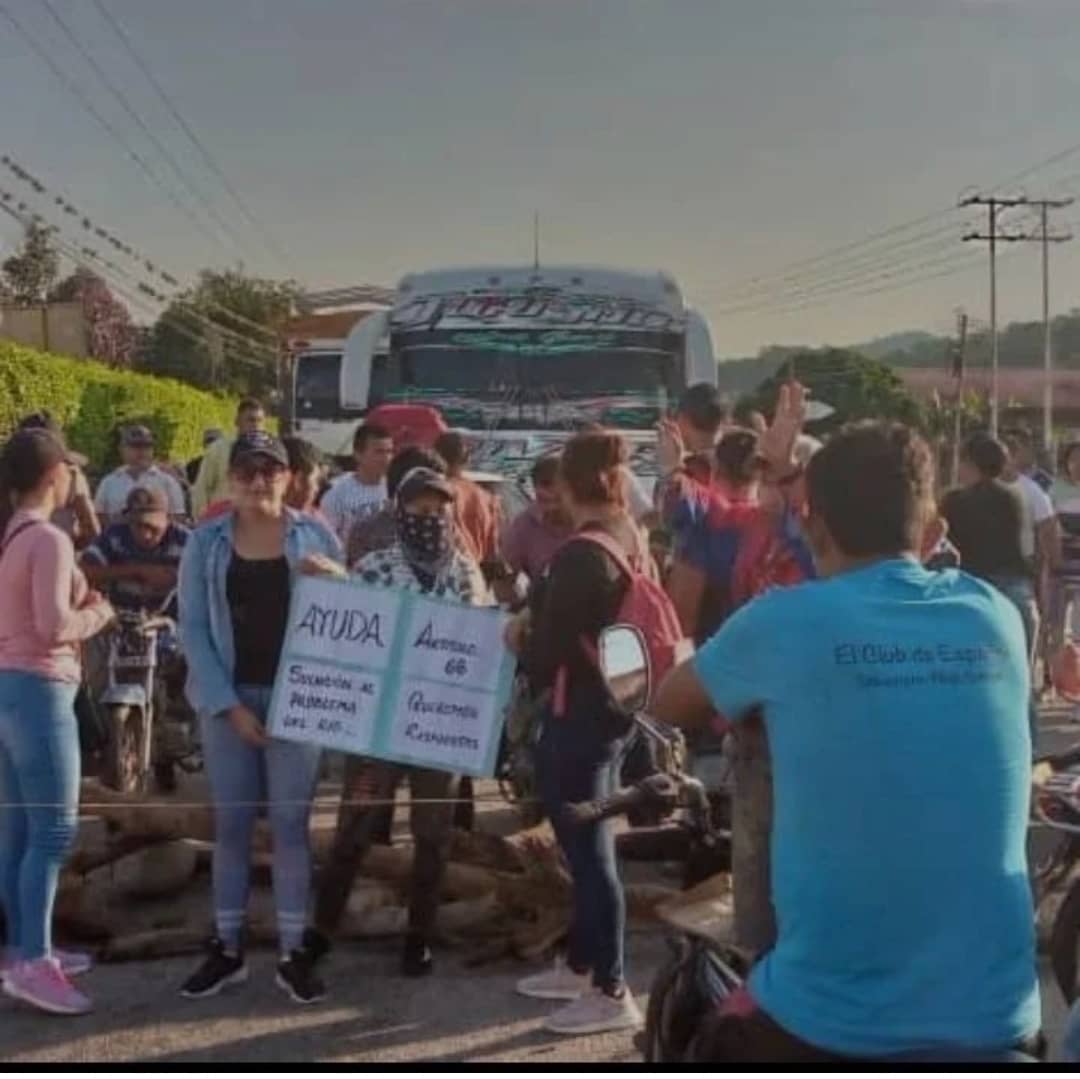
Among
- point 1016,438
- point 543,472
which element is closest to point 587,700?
point 543,472

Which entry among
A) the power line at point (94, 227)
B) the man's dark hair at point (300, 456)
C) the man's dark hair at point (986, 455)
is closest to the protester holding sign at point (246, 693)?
the power line at point (94, 227)

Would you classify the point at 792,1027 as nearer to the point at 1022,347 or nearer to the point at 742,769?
the point at 742,769

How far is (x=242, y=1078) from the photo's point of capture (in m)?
4.07

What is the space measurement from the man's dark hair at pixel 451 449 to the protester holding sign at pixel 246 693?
2.05m

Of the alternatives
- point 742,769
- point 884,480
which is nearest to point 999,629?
point 884,480

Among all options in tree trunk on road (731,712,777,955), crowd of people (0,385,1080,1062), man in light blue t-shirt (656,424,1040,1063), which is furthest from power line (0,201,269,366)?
man in light blue t-shirt (656,424,1040,1063)

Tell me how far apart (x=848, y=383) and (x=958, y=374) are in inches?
31.5

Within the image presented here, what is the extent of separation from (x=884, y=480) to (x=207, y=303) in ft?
15.5

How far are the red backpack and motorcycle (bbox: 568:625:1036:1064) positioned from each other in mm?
123

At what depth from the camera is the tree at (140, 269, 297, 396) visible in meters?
6.57

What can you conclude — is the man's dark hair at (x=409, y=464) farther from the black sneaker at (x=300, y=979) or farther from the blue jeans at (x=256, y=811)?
the black sneaker at (x=300, y=979)

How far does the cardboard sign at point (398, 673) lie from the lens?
16.3ft

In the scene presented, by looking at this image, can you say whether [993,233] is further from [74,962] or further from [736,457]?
[74,962]

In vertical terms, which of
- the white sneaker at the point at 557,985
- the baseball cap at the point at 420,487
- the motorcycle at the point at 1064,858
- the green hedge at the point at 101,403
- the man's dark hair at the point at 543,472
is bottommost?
the white sneaker at the point at 557,985
